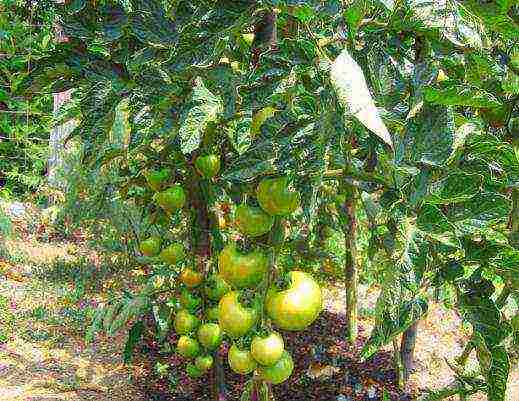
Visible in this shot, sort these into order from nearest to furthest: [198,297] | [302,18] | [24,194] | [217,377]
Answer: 1. [302,18]
2. [198,297]
3. [217,377]
4. [24,194]

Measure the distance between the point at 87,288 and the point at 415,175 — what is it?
4.08 meters

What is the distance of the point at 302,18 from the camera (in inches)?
36.4

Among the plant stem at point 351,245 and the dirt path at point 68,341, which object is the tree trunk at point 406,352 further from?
the plant stem at point 351,245

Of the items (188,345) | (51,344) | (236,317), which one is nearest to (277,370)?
(236,317)

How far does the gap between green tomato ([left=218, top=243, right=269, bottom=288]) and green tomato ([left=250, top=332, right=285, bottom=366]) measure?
0.11 m

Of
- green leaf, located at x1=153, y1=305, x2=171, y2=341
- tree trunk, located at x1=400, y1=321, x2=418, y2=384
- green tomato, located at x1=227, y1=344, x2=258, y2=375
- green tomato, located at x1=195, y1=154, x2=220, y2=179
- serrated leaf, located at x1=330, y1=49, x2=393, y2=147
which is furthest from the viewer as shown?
tree trunk, located at x1=400, y1=321, x2=418, y2=384

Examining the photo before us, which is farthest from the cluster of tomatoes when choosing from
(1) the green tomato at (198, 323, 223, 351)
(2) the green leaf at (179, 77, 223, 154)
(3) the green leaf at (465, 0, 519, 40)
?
(1) the green tomato at (198, 323, 223, 351)

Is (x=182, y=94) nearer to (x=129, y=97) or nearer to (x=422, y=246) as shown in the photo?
(x=129, y=97)

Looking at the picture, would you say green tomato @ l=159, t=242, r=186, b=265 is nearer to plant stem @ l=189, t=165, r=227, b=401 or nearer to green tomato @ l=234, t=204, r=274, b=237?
plant stem @ l=189, t=165, r=227, b=401

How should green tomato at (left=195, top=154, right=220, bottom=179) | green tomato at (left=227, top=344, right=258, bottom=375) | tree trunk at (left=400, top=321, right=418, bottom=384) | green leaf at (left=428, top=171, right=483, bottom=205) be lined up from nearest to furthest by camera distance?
green leaf at (left=428, top=171, right=483, bottom=205) < green tomato at (left=227, top=344, right=258, bottom=375) < green tomato at (left=195, top=154, right=220, bottom=179) < tree trunk at (left=400, top=321, right=418, bottom=384)

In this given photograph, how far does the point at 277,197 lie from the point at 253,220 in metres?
0.10

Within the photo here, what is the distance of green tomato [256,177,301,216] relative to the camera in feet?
3.70

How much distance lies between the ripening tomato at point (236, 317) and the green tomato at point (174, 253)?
2.40 ft

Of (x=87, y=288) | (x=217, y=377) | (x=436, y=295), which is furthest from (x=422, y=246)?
(x=87, y=288)
